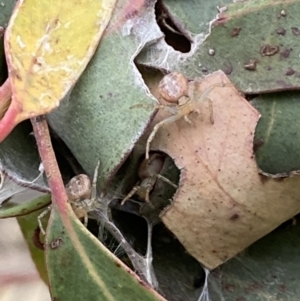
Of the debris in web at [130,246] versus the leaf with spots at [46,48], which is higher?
the leaf with spots at [46,48]

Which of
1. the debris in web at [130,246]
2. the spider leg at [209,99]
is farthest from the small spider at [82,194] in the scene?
the spider leg at [209,99]

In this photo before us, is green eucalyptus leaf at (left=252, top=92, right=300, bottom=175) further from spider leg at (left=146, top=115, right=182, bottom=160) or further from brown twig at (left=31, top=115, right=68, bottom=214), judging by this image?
brown twig at (left=31, top=115, right=68, bottom=214)

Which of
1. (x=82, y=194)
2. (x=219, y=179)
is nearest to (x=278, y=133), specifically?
(x=219, y=179)

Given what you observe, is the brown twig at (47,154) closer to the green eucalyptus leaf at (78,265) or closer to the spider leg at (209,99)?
the green eucalyptus leaf at (78,265)

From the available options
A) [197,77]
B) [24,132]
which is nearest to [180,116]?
[197,77]

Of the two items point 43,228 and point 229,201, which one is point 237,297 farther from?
point 43,228

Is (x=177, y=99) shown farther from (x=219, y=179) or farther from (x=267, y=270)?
(x=267, y=270)
